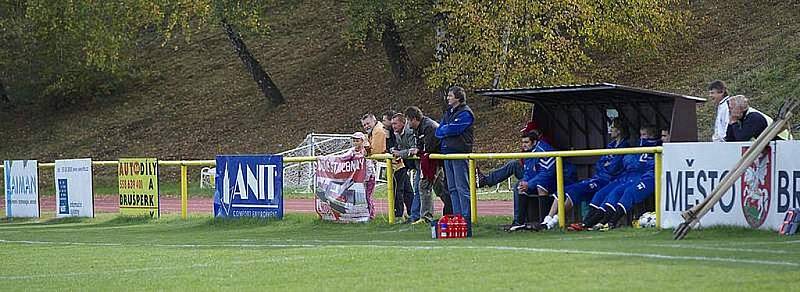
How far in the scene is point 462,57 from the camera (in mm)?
35156

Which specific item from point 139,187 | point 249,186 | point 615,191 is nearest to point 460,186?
point 615,191

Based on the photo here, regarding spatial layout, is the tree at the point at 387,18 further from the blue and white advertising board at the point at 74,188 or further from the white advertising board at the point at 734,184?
the white advertising board at the point at 734,184

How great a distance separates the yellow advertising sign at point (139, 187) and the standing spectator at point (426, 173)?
640 cm

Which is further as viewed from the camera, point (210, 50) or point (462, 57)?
point (210, 50)

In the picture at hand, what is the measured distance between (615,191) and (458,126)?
113 inches

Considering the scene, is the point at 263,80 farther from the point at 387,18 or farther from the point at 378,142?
the point at 378,142

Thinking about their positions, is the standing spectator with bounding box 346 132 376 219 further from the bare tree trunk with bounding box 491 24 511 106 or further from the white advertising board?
the bare tree trunk with bounding box 491 24 511 106

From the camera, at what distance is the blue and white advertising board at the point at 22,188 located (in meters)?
26.7

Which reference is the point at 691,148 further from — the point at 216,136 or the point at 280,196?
the point at 216,136

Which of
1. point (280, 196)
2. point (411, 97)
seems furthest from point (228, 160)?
point (411, 97)

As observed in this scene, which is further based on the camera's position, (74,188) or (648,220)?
(74,188)

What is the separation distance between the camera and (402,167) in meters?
19.9

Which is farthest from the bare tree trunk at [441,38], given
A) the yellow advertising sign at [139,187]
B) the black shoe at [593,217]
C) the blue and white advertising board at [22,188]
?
the black shoe at [593,217]

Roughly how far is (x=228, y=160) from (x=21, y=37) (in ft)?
98.6
